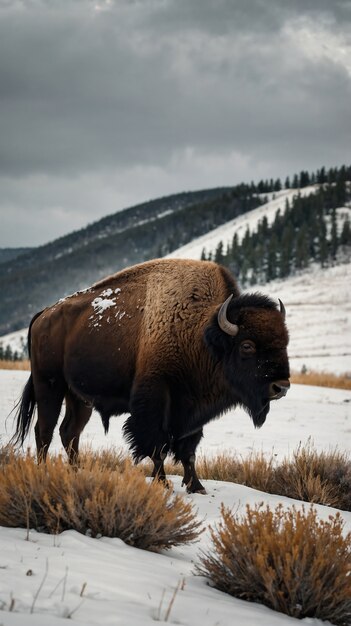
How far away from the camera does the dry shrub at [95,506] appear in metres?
3.33

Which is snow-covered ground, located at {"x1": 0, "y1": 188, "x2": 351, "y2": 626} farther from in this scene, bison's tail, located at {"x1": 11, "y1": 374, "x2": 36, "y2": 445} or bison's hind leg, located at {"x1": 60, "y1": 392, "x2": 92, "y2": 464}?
bison's tail, located at {"x1": 11, "y1": 374, "x2": 36, "y2": 445}

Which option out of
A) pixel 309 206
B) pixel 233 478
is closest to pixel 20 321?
pixel 309 206

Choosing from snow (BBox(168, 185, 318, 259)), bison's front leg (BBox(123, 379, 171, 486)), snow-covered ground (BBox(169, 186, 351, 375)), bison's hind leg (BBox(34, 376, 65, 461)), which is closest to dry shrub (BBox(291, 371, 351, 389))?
snow-covered ground (BBox(169, 186, 351, 375))

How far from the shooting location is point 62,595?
7.47 feet

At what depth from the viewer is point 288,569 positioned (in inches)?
108

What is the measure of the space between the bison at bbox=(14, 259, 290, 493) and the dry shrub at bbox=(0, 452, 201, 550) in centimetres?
163

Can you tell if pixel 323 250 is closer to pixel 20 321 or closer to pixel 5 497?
pixel 5 497

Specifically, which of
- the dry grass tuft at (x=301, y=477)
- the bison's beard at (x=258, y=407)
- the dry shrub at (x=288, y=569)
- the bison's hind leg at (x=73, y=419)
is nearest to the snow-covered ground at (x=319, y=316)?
the dry grass tuft at (x=301, y=477)

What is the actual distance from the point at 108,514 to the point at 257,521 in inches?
33.2

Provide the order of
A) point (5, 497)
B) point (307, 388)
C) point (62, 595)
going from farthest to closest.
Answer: point (307, 388) → point (5, 497) → point (62, 595)

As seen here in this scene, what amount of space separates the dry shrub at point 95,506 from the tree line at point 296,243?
62.6 metres

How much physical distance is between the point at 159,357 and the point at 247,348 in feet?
2.94

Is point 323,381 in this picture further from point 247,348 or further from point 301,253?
point 301,253

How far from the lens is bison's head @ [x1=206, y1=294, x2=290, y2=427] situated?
5145 millimetres
